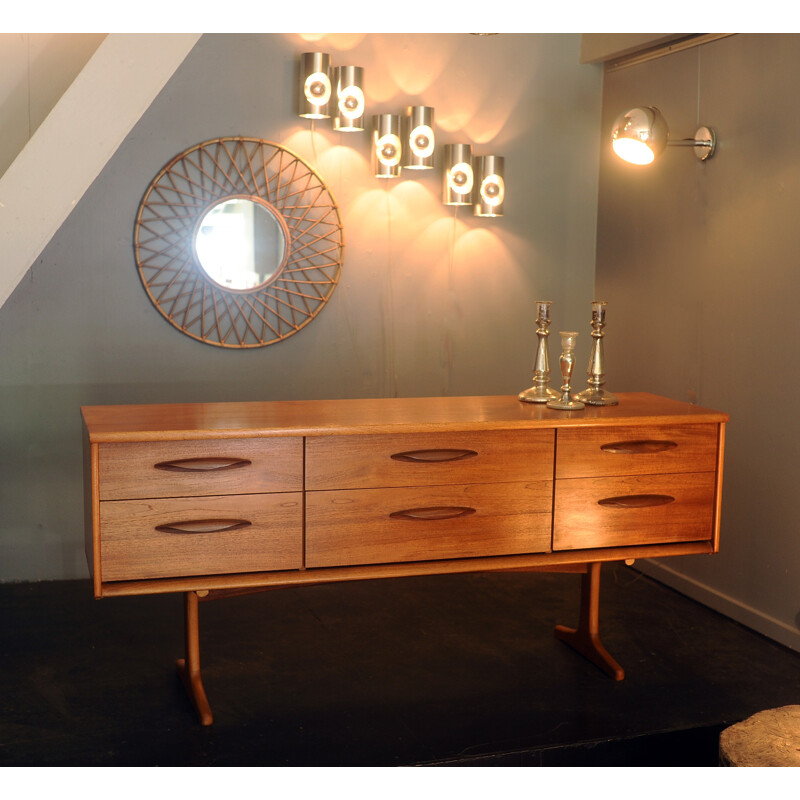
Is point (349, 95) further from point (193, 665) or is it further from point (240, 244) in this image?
point (193, 665)

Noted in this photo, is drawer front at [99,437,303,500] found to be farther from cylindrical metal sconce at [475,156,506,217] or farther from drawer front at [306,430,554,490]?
cylindrical metal sconce at [475,156,506,217]

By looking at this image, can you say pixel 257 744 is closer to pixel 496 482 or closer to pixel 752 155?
pixel 496 482

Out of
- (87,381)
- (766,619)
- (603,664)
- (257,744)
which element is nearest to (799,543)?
(766,619)

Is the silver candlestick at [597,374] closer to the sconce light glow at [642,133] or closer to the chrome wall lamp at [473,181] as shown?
the sconce light glow at [642,133]

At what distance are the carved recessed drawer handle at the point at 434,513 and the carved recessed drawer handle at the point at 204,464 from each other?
48 cm

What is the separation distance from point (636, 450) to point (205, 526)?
1340mm

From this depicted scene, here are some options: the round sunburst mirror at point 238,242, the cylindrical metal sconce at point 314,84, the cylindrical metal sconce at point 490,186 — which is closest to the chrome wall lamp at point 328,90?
the cylindrical metal sconce at point 314,84

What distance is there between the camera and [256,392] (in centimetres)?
422

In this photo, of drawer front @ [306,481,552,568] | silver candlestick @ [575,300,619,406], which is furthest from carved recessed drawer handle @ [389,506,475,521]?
silver candlestick @ [575,300,619,406]

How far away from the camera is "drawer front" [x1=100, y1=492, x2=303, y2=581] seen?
95.7 inches

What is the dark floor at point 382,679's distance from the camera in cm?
262

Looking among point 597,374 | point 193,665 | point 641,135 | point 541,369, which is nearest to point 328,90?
point 641,135

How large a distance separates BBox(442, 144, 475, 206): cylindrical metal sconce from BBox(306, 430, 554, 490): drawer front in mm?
1926

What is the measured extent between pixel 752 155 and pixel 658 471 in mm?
1509
